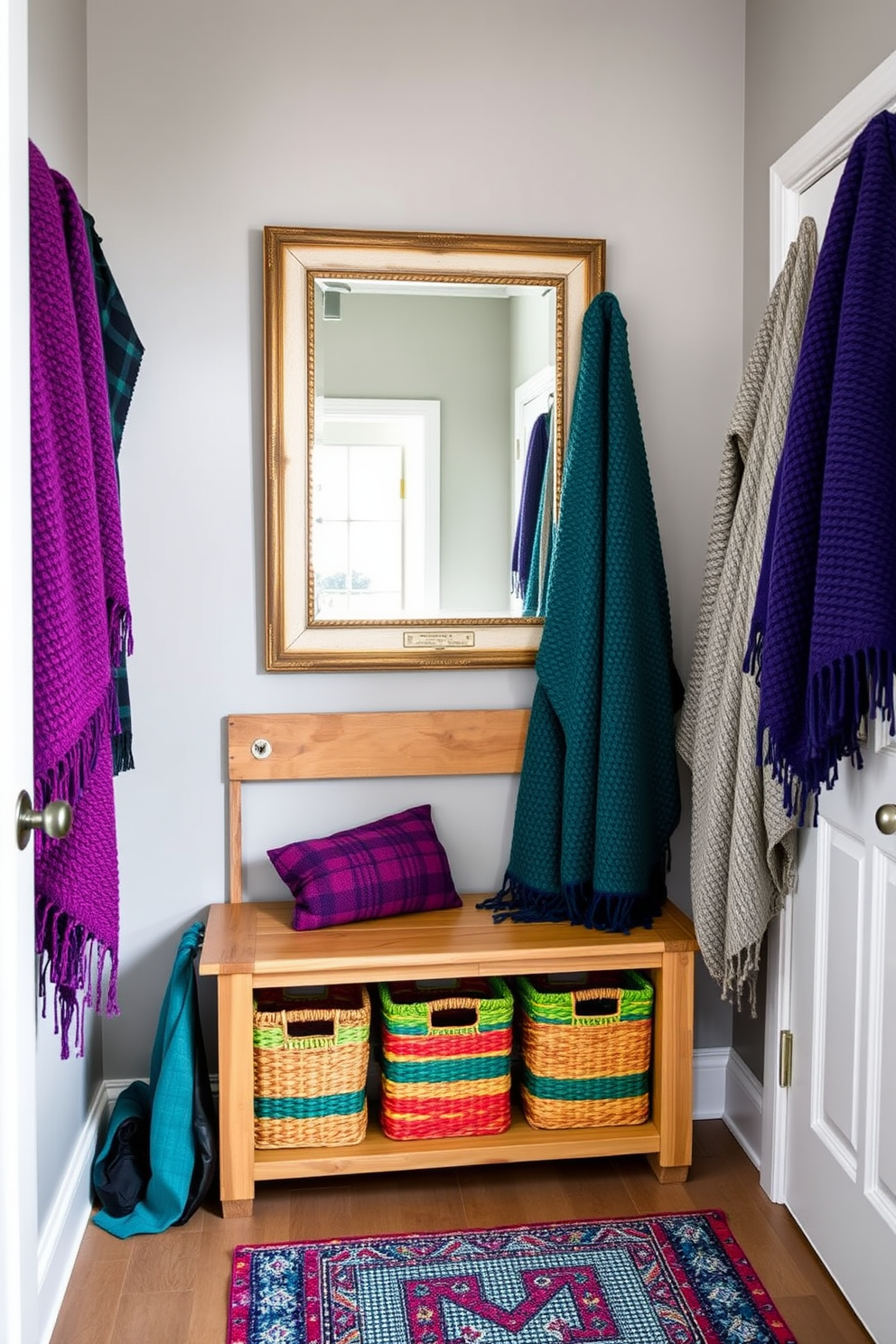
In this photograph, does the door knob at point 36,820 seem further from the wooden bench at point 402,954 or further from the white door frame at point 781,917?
the white door frame at point 781,917

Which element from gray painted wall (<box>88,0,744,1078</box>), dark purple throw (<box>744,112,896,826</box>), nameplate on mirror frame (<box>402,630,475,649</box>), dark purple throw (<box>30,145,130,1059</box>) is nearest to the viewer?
dark purple throw (<box>30,145,130,1059</box>)

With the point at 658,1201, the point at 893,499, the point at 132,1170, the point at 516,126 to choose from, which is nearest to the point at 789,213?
the point at 516,126

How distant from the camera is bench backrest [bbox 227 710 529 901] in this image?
2496 millimetres

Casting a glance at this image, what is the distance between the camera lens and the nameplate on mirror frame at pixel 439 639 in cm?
253

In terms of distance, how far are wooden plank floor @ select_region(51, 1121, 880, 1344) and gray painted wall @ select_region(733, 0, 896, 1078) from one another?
36cm

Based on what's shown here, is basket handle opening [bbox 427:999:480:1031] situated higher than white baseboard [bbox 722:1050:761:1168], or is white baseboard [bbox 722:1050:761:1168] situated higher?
basket handle opening [bbox 427:999:480:1031]

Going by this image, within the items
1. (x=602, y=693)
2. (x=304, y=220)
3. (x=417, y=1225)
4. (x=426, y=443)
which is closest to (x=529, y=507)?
(x=426, y=443)

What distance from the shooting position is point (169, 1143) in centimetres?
219

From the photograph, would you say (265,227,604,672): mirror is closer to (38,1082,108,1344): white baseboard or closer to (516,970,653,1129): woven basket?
(516,970,653,1129): woven basket

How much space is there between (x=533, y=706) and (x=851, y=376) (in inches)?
40.0

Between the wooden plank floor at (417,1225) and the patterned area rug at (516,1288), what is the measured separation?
4cm

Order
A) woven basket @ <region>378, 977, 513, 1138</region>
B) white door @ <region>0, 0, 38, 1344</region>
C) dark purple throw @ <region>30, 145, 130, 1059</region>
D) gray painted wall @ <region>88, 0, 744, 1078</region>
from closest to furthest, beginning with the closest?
white door @ <region>0, 0, 38, 1344</region>
dark purple throw @ <region>30, 145, 130, 1059</region>
woven basket @ <region>378, 977, 513, 1138</region>
gray painted wall @ <region>88, 0, 744, 1078</region>

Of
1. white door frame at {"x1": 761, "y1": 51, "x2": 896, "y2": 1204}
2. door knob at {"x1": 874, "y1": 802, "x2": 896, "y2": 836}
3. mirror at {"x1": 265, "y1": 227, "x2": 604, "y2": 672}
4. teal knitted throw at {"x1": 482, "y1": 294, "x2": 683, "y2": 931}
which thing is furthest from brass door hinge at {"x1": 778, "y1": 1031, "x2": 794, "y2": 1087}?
mirror at {"x1": 265, "y1": 227, "x2": 604, "y2": 672}

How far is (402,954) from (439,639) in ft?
2.25
